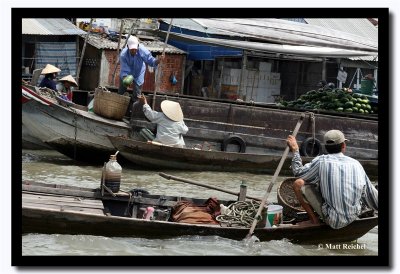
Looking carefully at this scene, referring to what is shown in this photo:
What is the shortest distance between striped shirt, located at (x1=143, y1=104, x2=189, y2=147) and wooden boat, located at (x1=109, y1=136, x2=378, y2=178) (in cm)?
11

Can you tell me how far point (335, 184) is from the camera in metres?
7.59

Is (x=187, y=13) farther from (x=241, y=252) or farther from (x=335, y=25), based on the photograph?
(x=335, y=25)

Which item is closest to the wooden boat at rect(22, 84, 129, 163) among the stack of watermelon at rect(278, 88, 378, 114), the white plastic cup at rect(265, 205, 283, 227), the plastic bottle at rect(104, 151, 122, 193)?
the stack of watermelon at rect(278, 88, 378, 114)

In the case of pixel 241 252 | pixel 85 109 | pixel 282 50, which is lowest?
pixel 241 252

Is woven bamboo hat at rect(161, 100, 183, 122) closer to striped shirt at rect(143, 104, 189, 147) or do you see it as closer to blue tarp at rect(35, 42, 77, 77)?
striped shirt at rect(143, 104, 189, 147)

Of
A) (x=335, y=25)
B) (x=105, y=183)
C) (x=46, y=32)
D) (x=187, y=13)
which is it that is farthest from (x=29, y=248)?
(x=335, y=25)

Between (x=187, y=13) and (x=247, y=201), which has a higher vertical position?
(x=187, y=13)

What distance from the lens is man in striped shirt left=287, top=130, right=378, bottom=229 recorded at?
7.57 m

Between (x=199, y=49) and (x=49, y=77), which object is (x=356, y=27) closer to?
(x=199, y=49)

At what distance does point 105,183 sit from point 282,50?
25.3ft

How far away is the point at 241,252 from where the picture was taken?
7.46m

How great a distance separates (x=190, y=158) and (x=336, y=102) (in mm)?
2844

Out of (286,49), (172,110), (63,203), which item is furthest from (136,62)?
(63,203)

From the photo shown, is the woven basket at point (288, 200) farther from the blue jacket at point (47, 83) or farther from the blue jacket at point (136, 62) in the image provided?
the blue jacket at point (47, 83)
